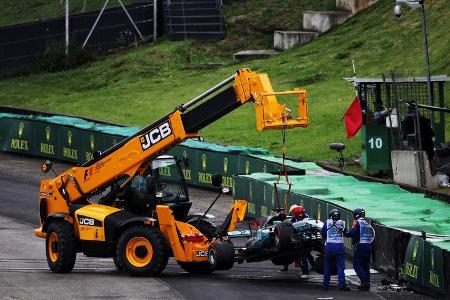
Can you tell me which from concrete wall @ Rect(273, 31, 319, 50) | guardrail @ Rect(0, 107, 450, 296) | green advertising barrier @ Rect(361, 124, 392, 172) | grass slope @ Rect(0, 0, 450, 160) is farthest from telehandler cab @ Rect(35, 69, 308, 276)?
concrete wall @ Rect(273, 31, 319, 50)

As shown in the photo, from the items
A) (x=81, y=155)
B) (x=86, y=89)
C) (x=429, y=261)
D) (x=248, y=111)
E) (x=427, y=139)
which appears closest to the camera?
(x=429, y=261)

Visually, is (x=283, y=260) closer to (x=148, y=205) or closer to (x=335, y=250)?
(x=335, y=250)

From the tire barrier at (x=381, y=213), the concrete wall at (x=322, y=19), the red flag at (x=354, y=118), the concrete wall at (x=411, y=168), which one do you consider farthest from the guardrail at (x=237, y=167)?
the concrete wall at (x=322, y=19)

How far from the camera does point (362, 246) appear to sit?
2592 cm

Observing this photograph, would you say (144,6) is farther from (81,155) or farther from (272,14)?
(81,155)

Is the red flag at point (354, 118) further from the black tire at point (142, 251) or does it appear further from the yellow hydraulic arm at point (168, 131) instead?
the black tire at point (142, 251)

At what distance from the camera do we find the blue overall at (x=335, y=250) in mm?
25688

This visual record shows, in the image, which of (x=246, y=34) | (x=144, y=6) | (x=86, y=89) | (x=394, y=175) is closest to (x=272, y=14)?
(x=246, y=34)

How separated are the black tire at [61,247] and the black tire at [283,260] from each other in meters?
4.21

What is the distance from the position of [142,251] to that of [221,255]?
171 cm

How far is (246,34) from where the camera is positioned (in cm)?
6669

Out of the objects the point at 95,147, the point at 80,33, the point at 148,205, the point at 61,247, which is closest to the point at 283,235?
the point at 148,205

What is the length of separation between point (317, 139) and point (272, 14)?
63.7 ft

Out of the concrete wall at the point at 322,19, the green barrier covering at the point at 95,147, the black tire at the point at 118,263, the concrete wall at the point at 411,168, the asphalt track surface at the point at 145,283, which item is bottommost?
the asphalt track surface at the point at 145,283
